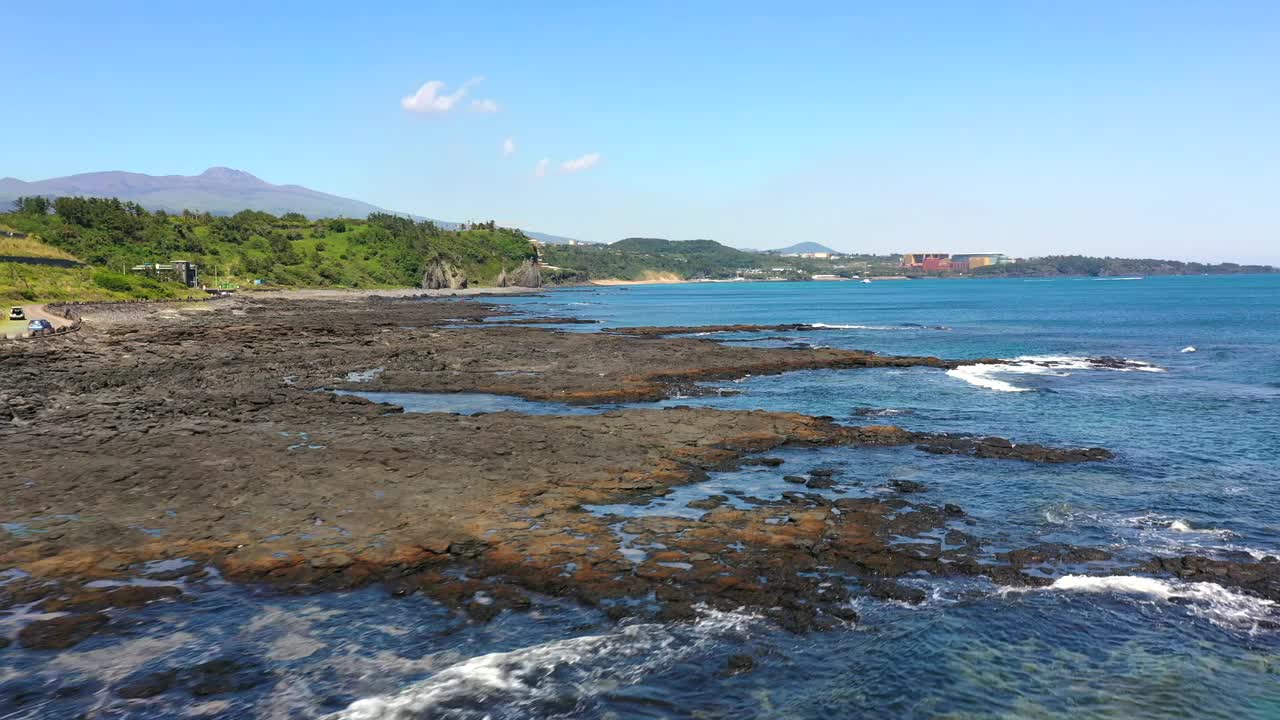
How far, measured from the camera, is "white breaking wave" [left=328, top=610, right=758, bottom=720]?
41.0 feet

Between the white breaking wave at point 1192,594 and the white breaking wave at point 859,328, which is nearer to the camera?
the white breaking wave at point 1192,594

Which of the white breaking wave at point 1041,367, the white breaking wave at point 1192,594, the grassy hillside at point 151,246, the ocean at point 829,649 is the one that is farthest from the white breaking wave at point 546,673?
the grassy hillside at point 151,246

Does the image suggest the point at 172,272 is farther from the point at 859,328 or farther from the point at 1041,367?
the point at 1041,367

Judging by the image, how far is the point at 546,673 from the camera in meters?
13.5

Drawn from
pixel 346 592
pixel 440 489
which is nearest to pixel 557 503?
pixel 440 489

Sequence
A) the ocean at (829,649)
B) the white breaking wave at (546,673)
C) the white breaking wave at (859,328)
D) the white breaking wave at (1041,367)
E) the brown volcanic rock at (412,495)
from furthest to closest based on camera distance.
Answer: the white breaking wave at (859,328), the white breaking wave at (1041,367), the brown volcanic rock at (412,495), the ocean at (829,649), the white breaking wave at (546,673)

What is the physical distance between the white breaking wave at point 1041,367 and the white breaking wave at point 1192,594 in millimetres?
31418

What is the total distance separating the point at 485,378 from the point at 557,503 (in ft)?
85.3

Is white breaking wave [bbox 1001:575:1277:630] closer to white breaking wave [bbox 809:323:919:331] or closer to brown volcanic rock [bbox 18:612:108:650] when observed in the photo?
brown volcanic rock [bbox 18:612:108:650]

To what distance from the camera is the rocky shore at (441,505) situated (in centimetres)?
1695

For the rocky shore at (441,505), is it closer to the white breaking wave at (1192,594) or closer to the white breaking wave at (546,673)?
the white breaking wave at (1192,594)

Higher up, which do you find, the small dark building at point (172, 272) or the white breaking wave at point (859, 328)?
the small dark building at point (172, 272)

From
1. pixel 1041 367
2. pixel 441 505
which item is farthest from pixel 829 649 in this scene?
pixel 1041 367

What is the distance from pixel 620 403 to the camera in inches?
1580
